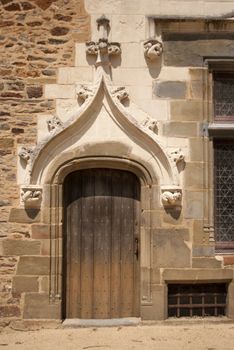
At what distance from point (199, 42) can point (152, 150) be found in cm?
150

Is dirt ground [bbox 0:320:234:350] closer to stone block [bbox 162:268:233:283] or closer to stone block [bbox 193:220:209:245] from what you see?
stone block [bbox 162:268:233:283]

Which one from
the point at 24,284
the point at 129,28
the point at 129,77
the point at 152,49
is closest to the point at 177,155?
the point at 129,77

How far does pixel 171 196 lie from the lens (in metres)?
5.53

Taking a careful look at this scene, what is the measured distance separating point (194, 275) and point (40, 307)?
1.89m

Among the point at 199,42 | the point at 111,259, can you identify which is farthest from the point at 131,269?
the point at 199,42

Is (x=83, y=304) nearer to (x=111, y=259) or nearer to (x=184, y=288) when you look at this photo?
(x=111, y=259)

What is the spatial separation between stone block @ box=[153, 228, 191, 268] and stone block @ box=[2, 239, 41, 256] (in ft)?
4.66

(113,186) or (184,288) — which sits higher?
(113,186)

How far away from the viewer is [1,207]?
557 centimetres

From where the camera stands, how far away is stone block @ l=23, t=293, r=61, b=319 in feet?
18.1

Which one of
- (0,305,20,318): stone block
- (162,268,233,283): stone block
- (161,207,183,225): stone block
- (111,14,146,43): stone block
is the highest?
(111,14,146,43): stone block

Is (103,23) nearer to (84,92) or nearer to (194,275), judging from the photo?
(84,92)

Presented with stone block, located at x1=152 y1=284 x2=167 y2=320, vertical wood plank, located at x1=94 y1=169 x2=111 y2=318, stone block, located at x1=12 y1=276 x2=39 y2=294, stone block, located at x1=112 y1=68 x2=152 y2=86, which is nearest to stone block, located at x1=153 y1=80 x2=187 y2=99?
stone block, located at x1=112 y1=68 x2=152 y2=86

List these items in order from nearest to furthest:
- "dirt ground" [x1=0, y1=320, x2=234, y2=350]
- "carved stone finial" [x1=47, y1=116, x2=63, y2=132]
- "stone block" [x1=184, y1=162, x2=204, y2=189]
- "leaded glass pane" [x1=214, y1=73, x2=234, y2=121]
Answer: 1. "dirt ground" [x1=0, y1=320, x2=234, y2=350]
2. "carved stone finial" [x1=47, y1=116, x2=63, y2=132]
3. "stone block" [x1=184, y1=162, x2=204, y2=189]
4. "leaded glass pane" [x1=214, y1=73, x2=234, y2=121]
